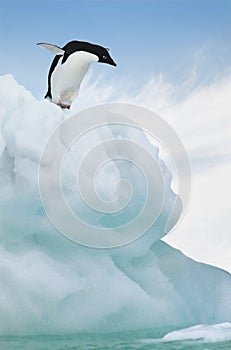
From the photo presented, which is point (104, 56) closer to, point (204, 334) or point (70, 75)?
point (70, 75)

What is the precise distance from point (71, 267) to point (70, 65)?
2.22ft

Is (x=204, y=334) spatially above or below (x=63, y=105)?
below

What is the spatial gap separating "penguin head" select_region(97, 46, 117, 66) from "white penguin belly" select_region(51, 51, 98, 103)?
0.07 feet

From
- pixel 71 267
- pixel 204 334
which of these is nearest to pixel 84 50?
pixel 71 267

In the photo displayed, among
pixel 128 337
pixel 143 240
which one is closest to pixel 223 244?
pixel 143 240

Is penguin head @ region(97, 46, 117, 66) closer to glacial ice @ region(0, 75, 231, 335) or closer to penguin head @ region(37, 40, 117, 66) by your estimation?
penguin head @ region(37, 40, 117, 66)

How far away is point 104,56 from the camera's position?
2.30m

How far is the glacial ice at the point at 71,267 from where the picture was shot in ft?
7.77

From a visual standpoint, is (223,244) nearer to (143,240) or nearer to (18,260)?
(143,240)

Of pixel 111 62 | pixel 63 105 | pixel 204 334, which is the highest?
pixel 111 62

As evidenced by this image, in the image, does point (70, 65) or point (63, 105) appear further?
point (63, 105)

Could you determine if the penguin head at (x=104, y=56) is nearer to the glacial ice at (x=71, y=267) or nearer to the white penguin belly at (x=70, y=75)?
the white penguin belly at (x=70, y=75)

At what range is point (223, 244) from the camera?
2453 mm

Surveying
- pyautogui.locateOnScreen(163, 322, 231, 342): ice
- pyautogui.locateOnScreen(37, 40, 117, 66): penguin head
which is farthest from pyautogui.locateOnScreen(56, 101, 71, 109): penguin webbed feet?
pyautogui.locateOnScreen(163, 322, 231, 342): ice
